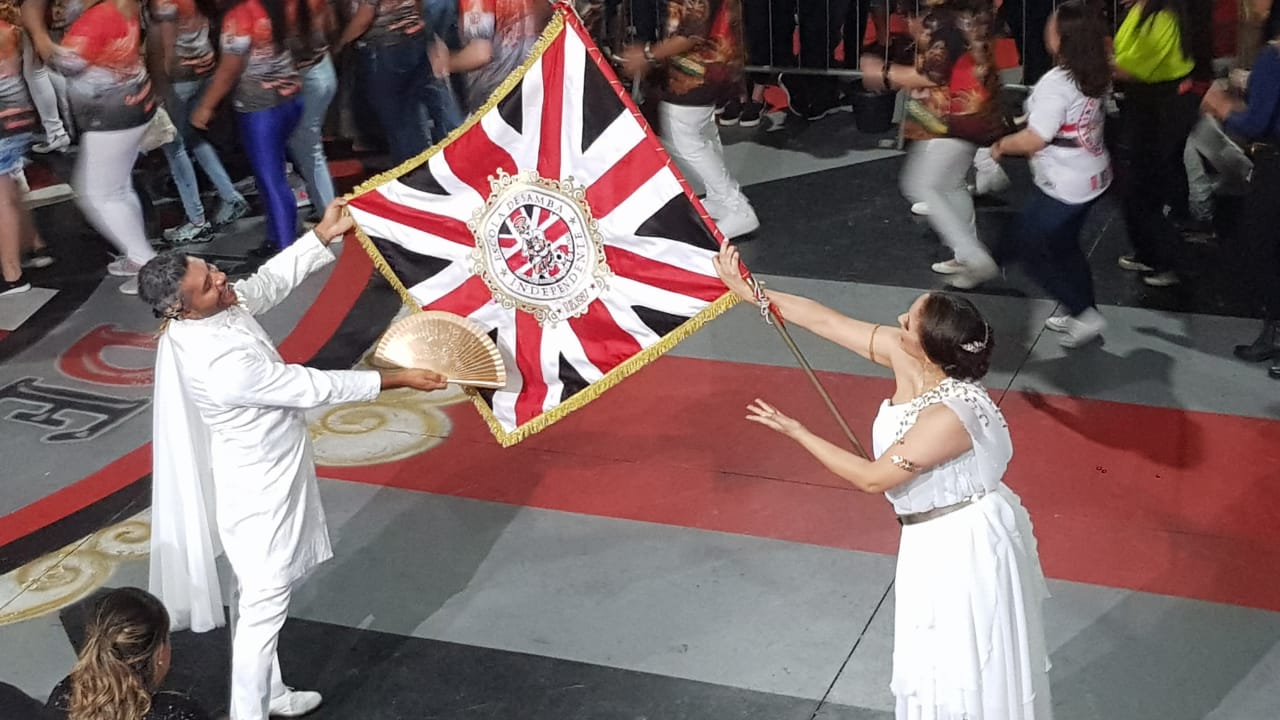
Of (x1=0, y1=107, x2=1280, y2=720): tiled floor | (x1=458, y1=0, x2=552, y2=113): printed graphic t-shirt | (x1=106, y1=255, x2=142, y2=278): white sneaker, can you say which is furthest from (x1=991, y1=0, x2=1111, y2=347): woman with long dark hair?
(x1=106, y1=255, x2=142, y2=278): white sneaker

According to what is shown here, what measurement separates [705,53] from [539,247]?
3878mm

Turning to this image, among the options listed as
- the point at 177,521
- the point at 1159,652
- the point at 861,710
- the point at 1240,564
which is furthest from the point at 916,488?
the point at 177,521

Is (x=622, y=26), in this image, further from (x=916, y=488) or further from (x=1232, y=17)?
(x=916, y=488)

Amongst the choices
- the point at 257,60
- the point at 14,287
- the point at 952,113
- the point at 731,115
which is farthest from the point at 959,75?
the point at 14,287

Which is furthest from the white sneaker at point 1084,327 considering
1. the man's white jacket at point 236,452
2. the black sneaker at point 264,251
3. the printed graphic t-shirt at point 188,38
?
the printed graphic t-shirt at point 188,38

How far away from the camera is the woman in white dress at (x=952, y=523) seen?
13.2ft

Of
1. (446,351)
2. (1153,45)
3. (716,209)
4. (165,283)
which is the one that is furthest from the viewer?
(716,209)

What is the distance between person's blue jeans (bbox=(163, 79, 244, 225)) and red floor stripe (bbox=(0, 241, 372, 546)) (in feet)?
3.97

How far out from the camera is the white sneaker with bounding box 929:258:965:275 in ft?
27.7

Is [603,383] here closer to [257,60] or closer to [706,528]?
[706,528]

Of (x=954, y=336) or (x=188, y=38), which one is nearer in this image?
(x=954, y=336)

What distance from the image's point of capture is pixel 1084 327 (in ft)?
24.7

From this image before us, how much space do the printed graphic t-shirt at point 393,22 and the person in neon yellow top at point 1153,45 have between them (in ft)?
14.7

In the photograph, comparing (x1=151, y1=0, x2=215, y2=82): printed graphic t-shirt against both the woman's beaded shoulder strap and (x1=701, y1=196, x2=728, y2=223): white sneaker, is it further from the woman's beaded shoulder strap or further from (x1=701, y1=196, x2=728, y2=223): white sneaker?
the woman's beaded shoulder strap
